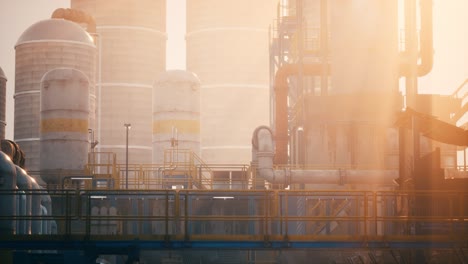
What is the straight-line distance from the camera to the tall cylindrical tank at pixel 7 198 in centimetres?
2225

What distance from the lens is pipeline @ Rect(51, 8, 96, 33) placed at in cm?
6512

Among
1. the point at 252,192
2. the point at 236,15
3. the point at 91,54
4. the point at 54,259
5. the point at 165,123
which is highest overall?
the point at 236,15

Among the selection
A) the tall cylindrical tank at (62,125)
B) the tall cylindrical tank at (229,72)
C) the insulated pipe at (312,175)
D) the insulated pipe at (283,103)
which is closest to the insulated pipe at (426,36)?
the insulated pipe at (283,103)

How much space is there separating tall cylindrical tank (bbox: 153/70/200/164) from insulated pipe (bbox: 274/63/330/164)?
206 inches

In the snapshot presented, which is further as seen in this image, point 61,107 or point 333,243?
point 61,107

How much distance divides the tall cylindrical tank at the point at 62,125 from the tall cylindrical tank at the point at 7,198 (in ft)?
60.2

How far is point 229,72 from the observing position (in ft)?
266

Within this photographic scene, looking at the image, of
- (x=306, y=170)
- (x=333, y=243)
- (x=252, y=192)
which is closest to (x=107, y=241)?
(x=252, y=192)

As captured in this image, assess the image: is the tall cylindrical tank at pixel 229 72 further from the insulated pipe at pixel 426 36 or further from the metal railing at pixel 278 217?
the metal railing at pixel 278 217

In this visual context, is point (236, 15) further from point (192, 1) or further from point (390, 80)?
point (390, 80)

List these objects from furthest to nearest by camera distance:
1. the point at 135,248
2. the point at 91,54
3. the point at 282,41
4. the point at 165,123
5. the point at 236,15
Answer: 1. the point at 236,15
2. the point at 282,41
3. the point at 91,54
4. the point at 165,123
5. the point at 135,248

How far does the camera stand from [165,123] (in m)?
48.6

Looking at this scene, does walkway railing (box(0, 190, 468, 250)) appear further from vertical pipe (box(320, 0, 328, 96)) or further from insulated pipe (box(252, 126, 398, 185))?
vertical pipe (box(320, 0, 328, 96))

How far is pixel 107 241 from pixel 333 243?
596 centimetres
